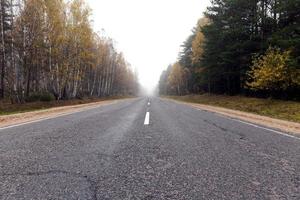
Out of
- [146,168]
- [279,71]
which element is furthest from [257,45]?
[146,168]

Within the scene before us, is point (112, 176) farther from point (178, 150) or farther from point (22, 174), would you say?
point (178, 150)

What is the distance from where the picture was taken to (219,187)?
311 centimetres

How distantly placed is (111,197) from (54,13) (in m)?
25.7

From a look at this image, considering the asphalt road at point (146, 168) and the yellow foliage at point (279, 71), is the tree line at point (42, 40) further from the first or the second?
the yellow foliage at point (279, 71)

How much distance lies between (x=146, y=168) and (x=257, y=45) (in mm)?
25843

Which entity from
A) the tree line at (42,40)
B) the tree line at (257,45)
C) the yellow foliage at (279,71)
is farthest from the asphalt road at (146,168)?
the tree line at (42,40)

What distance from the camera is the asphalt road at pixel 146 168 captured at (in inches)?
115

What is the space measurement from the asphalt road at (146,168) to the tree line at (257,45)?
53.2 feet

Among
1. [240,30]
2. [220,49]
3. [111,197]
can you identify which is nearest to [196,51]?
[220,49]

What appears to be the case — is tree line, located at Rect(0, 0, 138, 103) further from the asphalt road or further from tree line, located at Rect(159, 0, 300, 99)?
the asphalt road

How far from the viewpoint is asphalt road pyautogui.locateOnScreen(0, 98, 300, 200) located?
293 centimetres

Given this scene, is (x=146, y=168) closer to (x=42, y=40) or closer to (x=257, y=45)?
(x=42, y=40)

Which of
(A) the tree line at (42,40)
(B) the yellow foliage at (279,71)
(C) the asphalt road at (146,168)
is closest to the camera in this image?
(C) the asphalt road at (146,168)

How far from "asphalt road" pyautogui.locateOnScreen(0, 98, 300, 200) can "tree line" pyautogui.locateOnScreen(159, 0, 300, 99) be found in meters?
16.2
